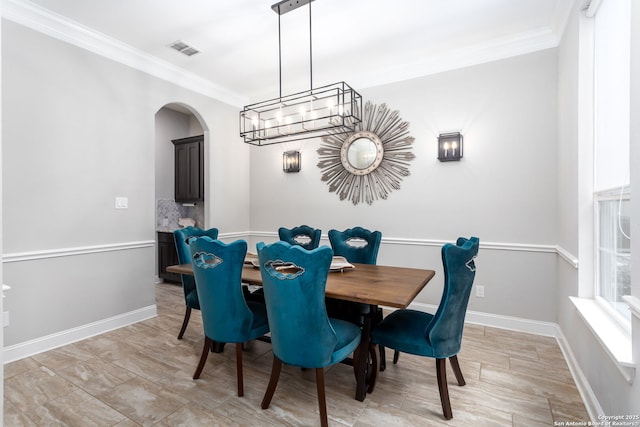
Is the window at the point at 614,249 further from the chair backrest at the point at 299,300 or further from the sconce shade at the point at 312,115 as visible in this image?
the sconce shade at the point at 312,115

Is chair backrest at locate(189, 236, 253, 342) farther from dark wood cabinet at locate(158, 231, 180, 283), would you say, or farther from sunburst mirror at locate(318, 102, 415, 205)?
dark wood cabinet at locate(158, 231, 180, 283)

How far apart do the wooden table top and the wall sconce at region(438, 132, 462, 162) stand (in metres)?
1.46

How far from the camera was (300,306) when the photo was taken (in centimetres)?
176

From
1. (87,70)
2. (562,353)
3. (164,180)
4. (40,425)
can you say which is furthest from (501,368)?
(164,180)

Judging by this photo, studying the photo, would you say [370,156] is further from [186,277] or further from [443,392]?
[443,392]

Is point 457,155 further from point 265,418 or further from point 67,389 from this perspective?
point 67,389

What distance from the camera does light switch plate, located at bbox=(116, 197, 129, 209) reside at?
11.1 ft

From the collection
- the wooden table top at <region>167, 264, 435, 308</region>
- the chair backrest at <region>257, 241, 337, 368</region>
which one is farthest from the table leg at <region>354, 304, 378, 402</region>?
the chair backrest at <region>257, 241, 337, 368</region>

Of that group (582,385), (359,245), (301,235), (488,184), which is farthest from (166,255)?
(582,385)

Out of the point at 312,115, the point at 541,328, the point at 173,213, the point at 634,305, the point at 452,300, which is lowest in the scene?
the point at 541,328

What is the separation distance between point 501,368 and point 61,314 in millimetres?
3714

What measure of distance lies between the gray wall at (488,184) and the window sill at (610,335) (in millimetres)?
1015

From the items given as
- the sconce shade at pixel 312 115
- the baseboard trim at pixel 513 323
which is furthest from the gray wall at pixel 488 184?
the sconce shade at pixel 312 115

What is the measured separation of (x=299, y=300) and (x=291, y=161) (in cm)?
295
